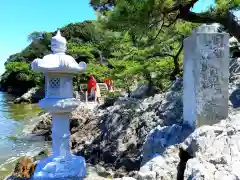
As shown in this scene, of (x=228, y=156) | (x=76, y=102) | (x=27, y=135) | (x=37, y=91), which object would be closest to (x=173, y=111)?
(x=76, y=102)

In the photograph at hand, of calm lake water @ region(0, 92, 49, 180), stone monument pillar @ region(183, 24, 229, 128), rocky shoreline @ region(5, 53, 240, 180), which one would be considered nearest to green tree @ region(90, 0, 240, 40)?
stone monument pillar @ region(183, 24, 229, 128)

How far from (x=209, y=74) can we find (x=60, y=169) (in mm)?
2677

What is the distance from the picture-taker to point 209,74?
4.93m

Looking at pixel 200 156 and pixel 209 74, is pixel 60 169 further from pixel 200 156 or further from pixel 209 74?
pixel 209 74

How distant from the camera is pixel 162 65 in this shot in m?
10.1

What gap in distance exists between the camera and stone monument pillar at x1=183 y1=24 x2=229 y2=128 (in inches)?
193

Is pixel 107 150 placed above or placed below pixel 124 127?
below

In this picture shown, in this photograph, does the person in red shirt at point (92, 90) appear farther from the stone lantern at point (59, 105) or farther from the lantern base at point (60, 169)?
the lantern base at point (60, 169)

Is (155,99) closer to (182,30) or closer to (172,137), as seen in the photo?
(182,30)

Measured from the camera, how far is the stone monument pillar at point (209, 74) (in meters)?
4.89

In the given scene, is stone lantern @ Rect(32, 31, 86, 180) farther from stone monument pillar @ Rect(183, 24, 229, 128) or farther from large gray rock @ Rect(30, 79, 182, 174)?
large gray rock @ Rect(30, 79, 182, 174)

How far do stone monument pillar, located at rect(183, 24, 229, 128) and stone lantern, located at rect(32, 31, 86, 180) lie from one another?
1783 mm

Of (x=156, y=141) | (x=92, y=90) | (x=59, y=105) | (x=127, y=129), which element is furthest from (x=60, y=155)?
(x=92, y=90)

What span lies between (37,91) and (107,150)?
83.4 ft
